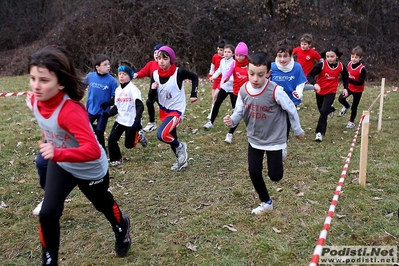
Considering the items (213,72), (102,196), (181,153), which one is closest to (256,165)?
(102,196)

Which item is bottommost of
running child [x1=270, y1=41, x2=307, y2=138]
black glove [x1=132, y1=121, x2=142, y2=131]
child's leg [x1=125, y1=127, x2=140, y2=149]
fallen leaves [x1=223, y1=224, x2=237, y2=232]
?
fallen leaves [x1=223, y1=224, x2=237, y2=232]

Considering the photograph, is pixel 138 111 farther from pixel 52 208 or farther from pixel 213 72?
pixel 213 72

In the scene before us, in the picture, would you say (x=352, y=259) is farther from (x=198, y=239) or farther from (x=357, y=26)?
(x=357, y=26)

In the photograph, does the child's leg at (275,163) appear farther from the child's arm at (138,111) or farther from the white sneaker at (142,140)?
the white sneaker at (142,140)

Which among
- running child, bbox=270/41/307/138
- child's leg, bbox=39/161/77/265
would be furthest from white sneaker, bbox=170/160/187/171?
child's leg, bbox=39/161/77/265

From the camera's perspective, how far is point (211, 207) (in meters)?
4.98

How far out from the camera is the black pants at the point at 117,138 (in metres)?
→ 6.49

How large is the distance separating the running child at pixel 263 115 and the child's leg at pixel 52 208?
185 centimetres

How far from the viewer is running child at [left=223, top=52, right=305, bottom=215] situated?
427cm

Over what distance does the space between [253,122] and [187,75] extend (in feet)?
7.03
